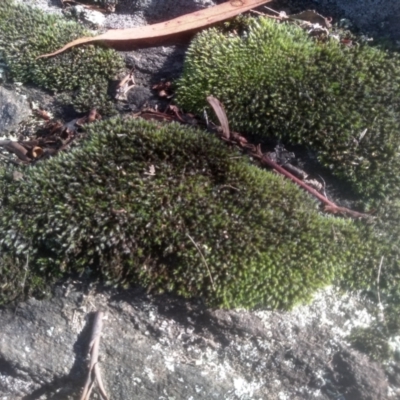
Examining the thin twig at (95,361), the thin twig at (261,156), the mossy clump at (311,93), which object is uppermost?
the mossy clump at (311,93)

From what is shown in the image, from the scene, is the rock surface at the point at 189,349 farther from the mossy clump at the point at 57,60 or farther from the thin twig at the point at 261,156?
the mossy clump at the point at 57,60

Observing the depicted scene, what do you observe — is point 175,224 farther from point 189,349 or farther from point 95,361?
point 95,361

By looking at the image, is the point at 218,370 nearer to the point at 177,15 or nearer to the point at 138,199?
the point at 138,199

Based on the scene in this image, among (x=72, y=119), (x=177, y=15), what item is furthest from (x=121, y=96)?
(x=177, y=15)

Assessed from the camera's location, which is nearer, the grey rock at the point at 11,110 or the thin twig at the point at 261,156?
the thin twig at the point at 261,156

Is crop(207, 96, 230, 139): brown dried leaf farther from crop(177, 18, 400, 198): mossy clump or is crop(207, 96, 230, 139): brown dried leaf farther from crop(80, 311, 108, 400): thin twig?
crop(80, 311, 108, 400): thin twig

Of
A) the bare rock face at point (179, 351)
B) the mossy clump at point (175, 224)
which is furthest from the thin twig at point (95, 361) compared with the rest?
the mossy clump at point (175, 224)
